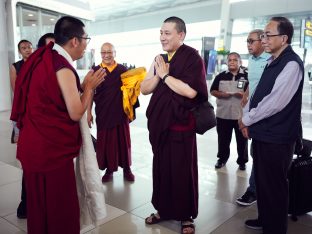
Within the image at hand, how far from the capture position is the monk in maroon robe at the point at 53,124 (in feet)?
5.23

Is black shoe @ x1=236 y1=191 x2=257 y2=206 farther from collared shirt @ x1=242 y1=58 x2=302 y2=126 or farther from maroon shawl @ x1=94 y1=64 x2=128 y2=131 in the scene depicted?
maroon shawl @ x1=94 y1=64 x2=128 y2=131

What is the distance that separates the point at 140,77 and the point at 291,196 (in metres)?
1.73

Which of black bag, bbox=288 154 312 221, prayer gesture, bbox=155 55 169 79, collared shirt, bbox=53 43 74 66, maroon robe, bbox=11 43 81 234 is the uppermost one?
collared shirt, bbox=53 43 74 66

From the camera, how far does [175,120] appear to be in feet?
7.32

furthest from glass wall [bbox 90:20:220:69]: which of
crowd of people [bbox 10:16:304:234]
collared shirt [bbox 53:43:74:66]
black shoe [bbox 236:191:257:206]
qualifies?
collared shirt [bbox 53:43:74:66]

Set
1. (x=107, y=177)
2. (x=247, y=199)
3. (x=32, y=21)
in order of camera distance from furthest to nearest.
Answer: (x=32, y=21) < (x=107, y=177) < (x=247, y=199)

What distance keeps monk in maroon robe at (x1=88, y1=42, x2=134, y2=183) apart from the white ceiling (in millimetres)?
11926

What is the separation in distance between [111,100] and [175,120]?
48.0 inches

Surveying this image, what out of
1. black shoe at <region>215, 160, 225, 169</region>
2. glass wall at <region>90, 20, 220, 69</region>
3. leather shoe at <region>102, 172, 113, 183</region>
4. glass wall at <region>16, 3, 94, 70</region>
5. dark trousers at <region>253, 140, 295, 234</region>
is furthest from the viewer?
glass wall at <region>90, 20, 220, 69</region>

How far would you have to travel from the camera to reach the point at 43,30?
33.0 ft

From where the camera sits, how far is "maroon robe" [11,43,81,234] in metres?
1.59

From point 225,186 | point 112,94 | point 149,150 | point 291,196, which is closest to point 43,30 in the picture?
point 149,150

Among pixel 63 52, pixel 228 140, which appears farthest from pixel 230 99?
pixel 63 52

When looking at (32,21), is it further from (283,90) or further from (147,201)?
(283,90)
